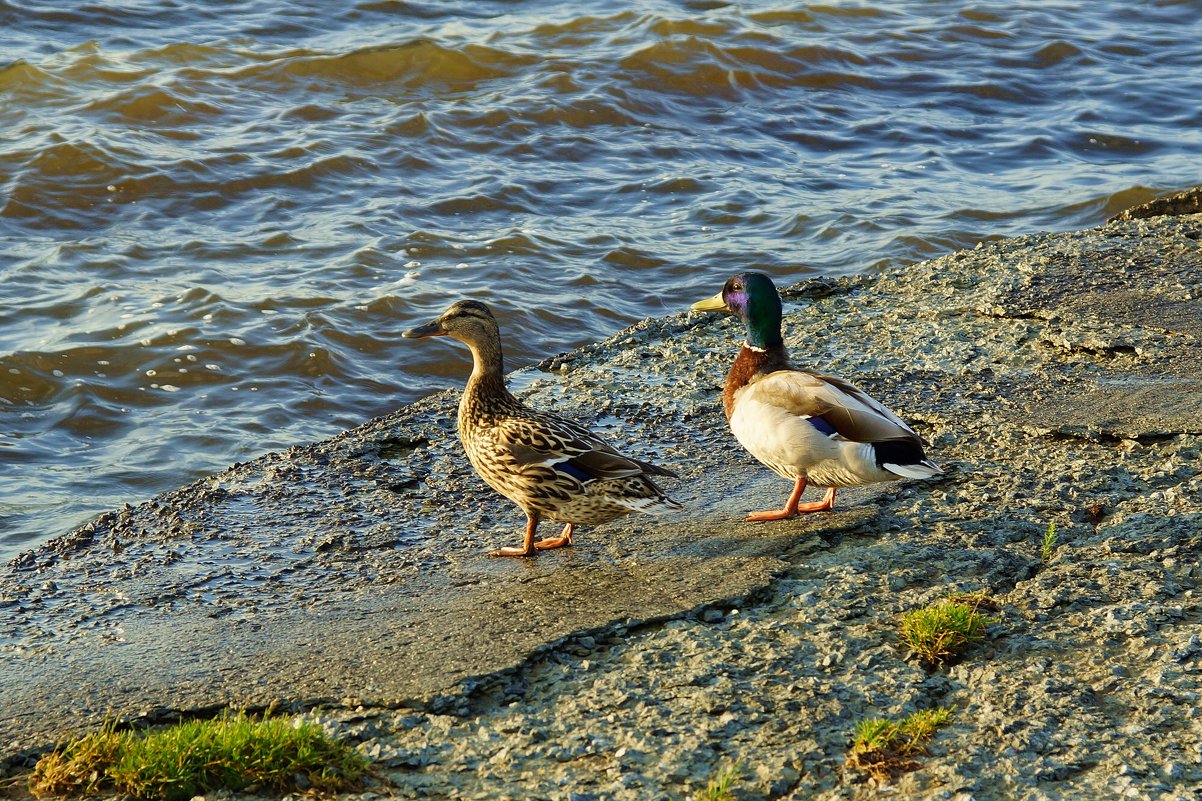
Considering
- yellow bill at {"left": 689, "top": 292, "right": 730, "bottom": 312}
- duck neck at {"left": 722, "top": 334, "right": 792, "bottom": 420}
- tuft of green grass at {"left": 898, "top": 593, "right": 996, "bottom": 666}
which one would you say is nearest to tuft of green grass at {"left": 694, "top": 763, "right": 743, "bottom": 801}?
tuft of green grass at {"left": 898, "top": 593, "right": 996, "bottom": 666}

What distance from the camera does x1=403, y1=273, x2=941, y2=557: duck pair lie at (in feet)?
15.6

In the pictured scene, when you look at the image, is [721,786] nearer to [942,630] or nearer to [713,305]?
[942,630]

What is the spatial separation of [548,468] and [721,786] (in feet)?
6.06

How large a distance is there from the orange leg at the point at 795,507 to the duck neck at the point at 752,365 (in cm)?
54

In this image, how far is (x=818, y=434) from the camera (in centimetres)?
485

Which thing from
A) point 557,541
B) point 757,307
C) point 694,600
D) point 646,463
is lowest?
point 557,541

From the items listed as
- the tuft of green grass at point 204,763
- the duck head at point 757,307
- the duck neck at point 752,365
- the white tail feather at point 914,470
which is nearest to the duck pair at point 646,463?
the white tail feather at point 914,470

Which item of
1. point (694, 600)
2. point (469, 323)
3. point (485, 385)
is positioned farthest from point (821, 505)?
point (469, 323)

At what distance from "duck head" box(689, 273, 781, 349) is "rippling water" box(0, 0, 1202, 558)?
2.83 m

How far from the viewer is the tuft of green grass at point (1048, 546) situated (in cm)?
439

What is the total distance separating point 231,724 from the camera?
346cm

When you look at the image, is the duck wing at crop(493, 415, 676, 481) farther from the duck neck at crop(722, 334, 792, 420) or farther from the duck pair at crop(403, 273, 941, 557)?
the duck neck at crop(722, 334, 792, 420)

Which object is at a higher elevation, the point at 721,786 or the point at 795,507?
the point at 721,786

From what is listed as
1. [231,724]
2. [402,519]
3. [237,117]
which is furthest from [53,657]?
[237,117]
